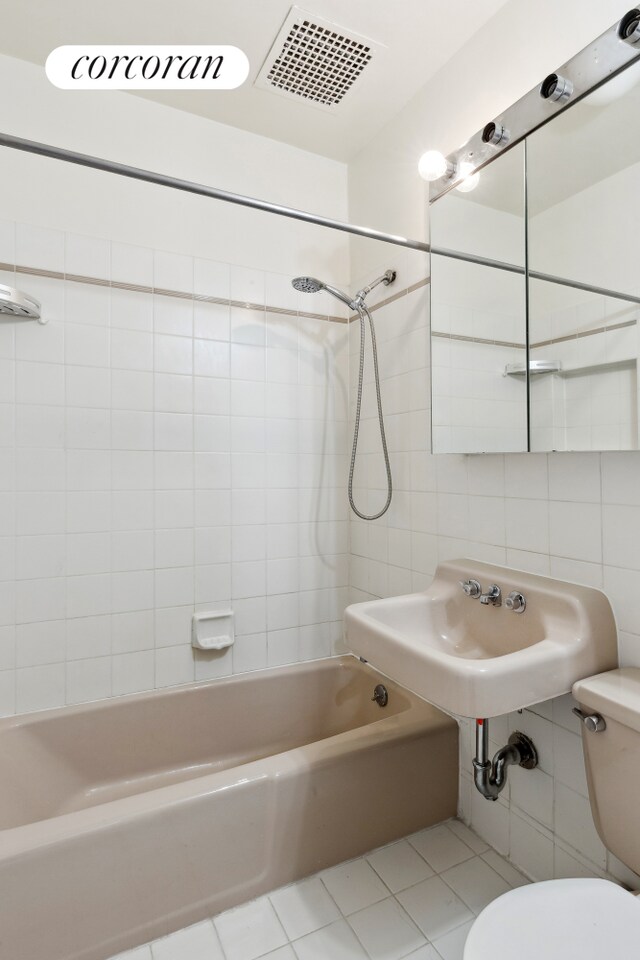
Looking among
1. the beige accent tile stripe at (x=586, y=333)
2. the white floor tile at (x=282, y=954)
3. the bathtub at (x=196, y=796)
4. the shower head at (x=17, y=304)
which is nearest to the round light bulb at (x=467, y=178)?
the beige accent tile stripe at (x=586, y=333)

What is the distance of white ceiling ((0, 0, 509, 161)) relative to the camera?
1.43 meters

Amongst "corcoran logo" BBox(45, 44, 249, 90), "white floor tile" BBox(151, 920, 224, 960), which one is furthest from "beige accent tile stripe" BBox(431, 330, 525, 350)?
"white floor tile" BBox(151, 920, 224, 960)

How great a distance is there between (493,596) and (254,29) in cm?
185

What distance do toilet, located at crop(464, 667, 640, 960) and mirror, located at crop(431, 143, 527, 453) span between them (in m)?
0.64

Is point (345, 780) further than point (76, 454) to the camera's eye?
No

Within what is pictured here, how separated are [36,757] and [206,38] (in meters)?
2.38

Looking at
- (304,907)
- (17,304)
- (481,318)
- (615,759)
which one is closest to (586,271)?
(481,318)

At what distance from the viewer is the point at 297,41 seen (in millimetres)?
1538

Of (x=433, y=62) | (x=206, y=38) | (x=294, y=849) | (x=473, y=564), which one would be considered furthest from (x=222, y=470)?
(x=433, y=62)

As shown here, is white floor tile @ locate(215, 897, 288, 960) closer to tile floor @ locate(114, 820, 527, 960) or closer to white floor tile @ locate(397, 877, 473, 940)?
tile floor @ locate(114, 820, 527, 960)

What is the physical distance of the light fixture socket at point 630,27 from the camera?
3.38 feet

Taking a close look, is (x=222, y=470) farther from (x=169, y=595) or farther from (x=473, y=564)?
(x=473, y=564)

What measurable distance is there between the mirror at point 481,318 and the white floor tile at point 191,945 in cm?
144

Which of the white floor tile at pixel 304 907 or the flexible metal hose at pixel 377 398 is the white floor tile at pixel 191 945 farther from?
the flexible metal hose at pixel 377 398
